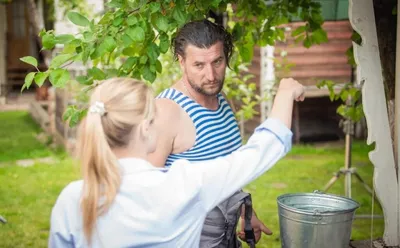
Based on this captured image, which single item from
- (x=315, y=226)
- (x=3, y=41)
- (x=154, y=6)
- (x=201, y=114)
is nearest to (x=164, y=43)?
(x=154, y=6)

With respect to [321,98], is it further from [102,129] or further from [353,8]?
[102,129]

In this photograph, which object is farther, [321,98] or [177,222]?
[321,98]

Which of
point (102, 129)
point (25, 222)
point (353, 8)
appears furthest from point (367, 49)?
point (25, 222)

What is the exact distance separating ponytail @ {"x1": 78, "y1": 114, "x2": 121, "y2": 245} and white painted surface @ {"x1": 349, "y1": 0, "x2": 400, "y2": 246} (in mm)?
1781

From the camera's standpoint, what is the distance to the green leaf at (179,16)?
363 cm

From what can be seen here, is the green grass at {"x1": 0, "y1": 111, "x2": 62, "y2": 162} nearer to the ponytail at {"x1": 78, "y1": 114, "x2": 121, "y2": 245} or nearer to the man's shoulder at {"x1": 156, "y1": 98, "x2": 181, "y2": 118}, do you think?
the man's shoulder at {"x1": 156, "y1": 98, "x2": 181, "y2": 118}

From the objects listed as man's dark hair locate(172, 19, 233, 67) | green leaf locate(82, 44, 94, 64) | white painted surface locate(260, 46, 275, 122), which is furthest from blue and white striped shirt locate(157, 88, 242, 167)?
white painted surface locate(260, 46, 275, 122)

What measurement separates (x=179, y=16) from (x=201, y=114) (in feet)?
2.58

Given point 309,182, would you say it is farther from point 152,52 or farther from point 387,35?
point 152,52

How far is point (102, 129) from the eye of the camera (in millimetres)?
2188

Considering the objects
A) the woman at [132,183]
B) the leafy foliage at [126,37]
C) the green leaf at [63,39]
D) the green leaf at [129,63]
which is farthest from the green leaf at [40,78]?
the woman at [132,183]

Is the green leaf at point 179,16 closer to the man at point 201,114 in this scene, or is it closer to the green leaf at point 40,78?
the man at point 201,114

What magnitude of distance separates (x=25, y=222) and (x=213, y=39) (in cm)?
459

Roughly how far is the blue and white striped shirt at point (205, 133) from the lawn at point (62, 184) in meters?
3.26
